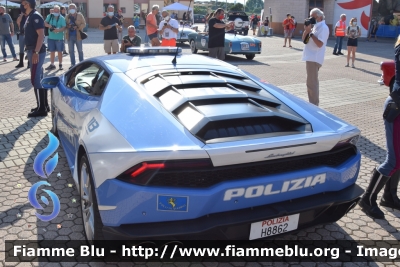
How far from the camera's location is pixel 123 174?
8.11 ft

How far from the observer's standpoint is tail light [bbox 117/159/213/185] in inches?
95.3

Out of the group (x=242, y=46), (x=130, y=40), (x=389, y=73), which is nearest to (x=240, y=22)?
(x=242, y=46)

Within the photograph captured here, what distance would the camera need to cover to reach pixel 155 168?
7.95ft

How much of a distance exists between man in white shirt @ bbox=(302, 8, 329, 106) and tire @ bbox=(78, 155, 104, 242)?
5022 millimetres

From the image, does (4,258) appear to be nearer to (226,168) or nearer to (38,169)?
(38,169)

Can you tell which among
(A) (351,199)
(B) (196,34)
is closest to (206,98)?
(A) (351,199)

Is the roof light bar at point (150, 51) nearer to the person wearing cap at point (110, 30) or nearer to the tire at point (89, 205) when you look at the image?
the tire at point (89, 205)

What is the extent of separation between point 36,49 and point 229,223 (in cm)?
560

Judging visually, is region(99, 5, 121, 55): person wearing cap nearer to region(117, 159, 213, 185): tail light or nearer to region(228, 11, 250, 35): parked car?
region(117, 159, 213, 185): tail light

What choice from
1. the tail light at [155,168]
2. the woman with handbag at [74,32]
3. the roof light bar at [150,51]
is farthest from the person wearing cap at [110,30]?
→ the tail light at [155,168]

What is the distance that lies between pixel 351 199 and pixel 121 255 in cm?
171

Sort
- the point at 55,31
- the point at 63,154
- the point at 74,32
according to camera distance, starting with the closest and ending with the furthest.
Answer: the point at 63,154 → the point at 55,31 → the point at 74,32

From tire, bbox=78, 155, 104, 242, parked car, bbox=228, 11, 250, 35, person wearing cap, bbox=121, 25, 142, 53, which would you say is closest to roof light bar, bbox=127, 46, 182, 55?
tire, bbox=78, 155, 104, 242

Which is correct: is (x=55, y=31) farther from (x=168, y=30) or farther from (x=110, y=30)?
Result: (x=168, y=30)
